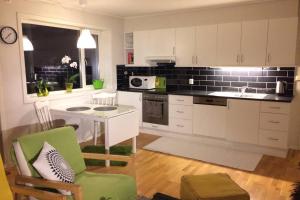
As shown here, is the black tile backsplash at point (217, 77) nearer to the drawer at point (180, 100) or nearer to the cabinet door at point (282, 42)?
the cabinet door at point (282, 42)

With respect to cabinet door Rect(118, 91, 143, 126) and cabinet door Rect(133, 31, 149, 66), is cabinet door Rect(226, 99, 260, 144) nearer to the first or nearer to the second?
cabinet door Rect(118, 91, 143, 126)

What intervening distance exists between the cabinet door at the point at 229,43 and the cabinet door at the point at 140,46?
1.55 metres

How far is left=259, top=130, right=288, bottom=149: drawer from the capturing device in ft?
12.7

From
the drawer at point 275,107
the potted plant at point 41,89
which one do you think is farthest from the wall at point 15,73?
the drawer at point 275,107

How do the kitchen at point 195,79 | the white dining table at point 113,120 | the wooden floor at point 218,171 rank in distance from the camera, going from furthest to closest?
1. the kitchen at point 195,79
2. the white dining table at point 113,120
3. the wooden floor at point 218,171

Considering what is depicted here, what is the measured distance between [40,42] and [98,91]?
1409 millimetres

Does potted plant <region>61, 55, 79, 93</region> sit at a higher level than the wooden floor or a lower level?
higher

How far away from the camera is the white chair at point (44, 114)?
377 centimetres

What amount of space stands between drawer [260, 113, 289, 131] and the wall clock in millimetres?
3833

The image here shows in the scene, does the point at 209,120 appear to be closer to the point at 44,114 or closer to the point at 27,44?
the point at 44,114

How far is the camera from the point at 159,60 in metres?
5.18

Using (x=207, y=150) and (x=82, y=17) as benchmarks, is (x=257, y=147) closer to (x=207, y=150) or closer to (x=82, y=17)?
(x=207, y=150)

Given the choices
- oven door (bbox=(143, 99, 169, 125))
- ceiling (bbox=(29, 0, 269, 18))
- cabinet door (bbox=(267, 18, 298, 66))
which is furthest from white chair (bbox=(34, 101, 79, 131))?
cabinet door (bbox=(267, 18, 298, 66))

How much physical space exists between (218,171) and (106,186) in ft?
6.11
